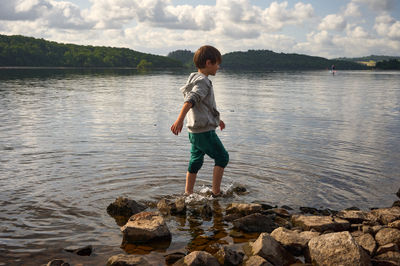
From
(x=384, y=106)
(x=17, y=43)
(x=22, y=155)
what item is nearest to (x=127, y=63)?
(x=17, y=43)

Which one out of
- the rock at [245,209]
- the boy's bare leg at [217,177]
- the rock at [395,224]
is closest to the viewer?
the rock at [395,224]

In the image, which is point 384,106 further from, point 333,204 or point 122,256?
point 122,256

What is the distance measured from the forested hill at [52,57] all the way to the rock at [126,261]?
11087 centimetres

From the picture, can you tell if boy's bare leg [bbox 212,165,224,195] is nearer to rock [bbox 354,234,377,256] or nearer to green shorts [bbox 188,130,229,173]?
green shorts [bbox 188,130,229,173]

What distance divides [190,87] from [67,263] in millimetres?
2821

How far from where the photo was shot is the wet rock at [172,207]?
17.3ft

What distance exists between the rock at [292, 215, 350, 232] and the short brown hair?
2.44m

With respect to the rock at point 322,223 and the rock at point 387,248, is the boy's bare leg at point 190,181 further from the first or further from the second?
the rock at point 387,248

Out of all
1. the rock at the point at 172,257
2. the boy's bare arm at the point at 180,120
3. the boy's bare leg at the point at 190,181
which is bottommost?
the rock at the point at 172,257

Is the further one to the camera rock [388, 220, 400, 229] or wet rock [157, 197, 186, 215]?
wet rock [157, 197, 186, 215]

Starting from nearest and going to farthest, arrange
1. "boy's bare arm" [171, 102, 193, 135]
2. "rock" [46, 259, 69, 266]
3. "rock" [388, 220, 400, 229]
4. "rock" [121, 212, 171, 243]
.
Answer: "rock" [46, 259, 69, 266]
"rock" [121, 212, 171, 243]
"rock" [388, 220, 400, 229]
"boy's bare arm" [171, 102, 193, 135]

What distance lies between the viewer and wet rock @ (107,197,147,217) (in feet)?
17.0

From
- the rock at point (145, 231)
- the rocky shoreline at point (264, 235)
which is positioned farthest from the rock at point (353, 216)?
the rock at point (145, 231)

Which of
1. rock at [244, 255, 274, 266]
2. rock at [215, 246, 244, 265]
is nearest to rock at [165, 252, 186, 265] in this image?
rock at [215, 246, 244, 265]
